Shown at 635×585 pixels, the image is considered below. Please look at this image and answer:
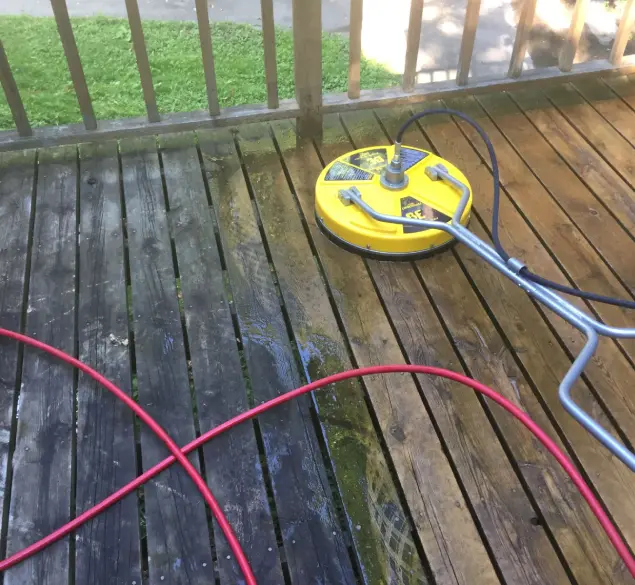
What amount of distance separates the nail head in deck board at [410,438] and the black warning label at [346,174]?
0.15 m

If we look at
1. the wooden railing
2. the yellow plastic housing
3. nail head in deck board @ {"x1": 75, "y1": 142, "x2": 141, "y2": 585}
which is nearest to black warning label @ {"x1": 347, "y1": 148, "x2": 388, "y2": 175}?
the yellow plastic housing

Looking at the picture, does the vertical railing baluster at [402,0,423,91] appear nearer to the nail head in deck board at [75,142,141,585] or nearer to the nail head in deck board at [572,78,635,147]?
the nail head in deck board at [572,78,635,147]

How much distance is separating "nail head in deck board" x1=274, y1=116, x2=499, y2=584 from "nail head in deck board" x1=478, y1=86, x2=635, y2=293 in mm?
757

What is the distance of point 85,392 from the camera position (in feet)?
5.17

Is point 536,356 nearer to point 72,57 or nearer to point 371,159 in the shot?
point 371,159

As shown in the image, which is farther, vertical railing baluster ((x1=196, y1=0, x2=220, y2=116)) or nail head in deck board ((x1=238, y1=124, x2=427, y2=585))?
vertical railing baluster ((x1=196, y1=0, x2=220, y2=116))

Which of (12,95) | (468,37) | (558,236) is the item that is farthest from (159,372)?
(468,37)

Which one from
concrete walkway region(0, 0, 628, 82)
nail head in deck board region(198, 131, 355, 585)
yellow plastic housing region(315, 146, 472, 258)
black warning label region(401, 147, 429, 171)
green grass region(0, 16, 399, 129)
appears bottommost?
concrete walkway region(0, 0, 628, 82)

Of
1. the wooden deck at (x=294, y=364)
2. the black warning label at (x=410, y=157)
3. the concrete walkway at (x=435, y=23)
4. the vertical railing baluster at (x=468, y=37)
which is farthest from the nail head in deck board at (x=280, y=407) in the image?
the concrete walkway at (x=435, y=23)

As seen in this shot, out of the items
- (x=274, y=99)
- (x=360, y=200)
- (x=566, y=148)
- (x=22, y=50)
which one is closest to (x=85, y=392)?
(x=360, y=200)

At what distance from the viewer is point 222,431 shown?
4.89 ft

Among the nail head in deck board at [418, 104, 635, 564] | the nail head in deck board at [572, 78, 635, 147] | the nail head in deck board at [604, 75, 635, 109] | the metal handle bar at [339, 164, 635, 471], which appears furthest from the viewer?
the nail head in deck board at [604, 75, 635, 109]

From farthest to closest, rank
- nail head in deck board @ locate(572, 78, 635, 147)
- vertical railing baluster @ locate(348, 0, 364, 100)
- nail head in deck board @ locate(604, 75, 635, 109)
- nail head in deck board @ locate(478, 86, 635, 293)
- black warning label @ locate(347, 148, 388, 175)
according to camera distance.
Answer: nail head in deck board @ locate(604, 75, 635, 109) → nail head in deck board @ locate(572, 78, 635, 147) → vertical railing baluster @ locate(348, 0, 364, 100) → black warning label @ locate(347, 148, 388, 175) → nail head in deck board @ locate(478, 86, 635, 293)

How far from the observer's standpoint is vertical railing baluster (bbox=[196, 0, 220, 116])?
209 cm
